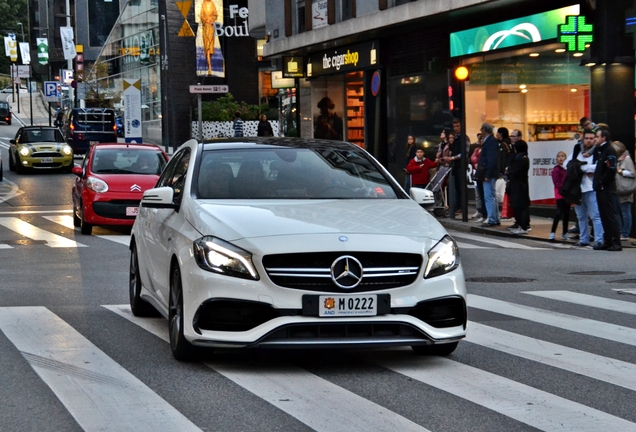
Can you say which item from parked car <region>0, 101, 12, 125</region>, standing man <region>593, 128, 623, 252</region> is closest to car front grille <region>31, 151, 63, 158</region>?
standing man <region>593, 128, 623, 252</region>

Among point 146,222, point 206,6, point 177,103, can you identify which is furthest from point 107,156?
point 177,103

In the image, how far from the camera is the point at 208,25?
52.3 metres

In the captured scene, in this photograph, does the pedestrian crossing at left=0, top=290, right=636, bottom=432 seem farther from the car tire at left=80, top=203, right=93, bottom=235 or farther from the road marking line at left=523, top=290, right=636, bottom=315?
the car tire at left=80, top=203, right=93, bottom=235

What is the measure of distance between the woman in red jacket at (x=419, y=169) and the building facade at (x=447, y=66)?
1.75 m

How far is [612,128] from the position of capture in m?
21.5

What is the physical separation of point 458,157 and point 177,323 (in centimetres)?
1681

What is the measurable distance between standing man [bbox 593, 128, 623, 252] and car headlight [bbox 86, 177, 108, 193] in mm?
8411

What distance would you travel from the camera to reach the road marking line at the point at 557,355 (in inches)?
298

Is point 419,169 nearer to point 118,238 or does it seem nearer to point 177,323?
point 118,238

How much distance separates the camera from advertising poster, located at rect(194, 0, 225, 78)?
2012 inches

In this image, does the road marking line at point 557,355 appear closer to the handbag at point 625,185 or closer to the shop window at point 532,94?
the handbag at point 625,185

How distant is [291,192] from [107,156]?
13.4 meters

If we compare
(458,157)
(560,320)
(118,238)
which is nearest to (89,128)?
(458,157)

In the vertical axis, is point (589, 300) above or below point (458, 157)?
below
